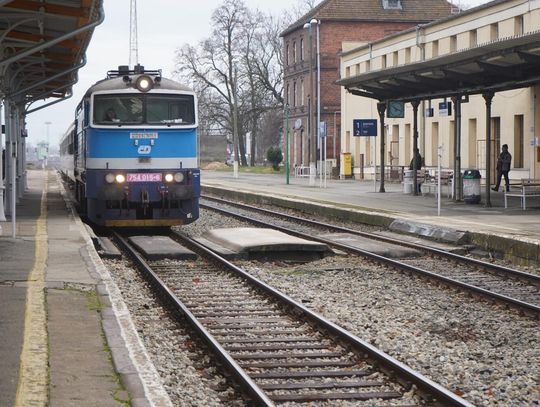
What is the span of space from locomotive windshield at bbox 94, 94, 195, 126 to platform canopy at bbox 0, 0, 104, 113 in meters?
1.45

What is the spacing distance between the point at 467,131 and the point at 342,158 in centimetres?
1510

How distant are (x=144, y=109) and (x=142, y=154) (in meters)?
0.89

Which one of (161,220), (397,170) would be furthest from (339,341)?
(397,170)

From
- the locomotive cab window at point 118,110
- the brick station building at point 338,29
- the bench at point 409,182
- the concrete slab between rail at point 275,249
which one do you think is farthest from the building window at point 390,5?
the concrete slab between rail at point 275,249

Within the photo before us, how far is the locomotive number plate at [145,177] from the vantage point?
19.7 meters

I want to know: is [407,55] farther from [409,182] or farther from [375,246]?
[375,246]

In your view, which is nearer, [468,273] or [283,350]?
[283,350]

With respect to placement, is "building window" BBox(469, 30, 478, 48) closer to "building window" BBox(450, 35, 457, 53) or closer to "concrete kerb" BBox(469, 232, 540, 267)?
"building window" BBox(450, 35, 457, 53)

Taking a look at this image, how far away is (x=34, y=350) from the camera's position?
7805 millimetres

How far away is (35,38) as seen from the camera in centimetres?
2105

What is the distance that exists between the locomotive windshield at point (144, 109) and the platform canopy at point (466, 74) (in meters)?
6.82

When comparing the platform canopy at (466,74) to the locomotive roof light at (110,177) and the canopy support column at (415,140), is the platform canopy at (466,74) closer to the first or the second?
the canopy support column at (415,140)

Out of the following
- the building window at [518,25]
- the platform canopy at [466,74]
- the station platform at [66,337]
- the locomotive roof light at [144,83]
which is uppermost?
the building window at [518,25]

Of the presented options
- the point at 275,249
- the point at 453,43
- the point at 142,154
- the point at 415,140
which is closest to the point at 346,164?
the point at 453,43
